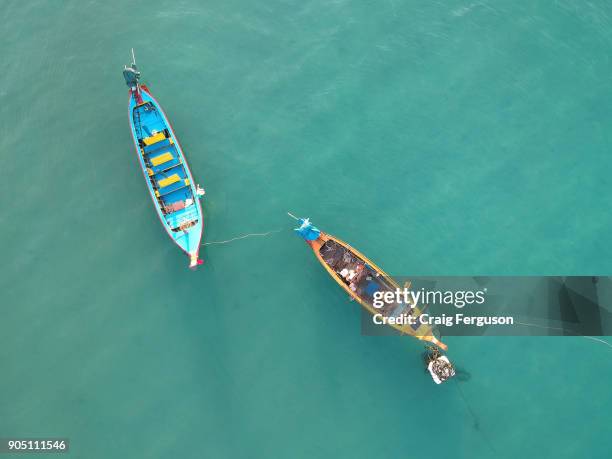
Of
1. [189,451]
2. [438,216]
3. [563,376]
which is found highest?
[438,216]

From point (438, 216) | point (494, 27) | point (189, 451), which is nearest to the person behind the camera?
point (189, 451)

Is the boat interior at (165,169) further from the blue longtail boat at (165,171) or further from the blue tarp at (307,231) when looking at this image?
the blue tarp at (307,231)

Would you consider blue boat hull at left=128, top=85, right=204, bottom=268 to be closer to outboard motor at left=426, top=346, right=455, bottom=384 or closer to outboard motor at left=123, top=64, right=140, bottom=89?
outboard motor at left=123, top=64, right=140, bottom=89

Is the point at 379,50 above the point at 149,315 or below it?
above

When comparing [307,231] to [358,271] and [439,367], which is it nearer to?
[358,271]

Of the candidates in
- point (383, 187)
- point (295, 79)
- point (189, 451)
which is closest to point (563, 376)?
point (383, 187)

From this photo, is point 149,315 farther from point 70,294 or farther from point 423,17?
point 423,17
